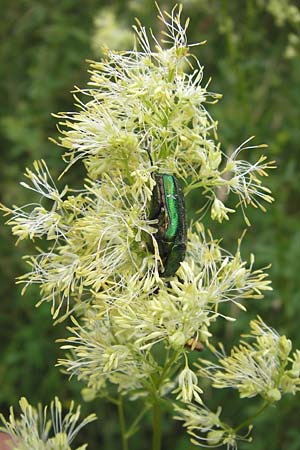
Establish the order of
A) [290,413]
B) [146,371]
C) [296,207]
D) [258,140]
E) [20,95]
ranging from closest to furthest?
[146,371], [290,413], [258,140], [296,207], [20,95]

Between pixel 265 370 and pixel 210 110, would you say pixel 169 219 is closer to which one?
pixel 265 370

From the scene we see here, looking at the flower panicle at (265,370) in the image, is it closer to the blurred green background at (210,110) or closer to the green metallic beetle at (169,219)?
the green metallic beetle at (169,219)

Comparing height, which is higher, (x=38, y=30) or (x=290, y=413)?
(x=38, y=30)

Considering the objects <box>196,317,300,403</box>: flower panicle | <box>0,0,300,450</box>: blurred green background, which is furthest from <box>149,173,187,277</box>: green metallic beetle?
<box>0,0,300,450</box>: blurred green background

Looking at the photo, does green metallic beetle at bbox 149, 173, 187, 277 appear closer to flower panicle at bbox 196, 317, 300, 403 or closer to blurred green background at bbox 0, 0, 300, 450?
flower panicle at bbox 196, 317, 300, 403

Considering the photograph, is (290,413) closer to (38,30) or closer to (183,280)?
(183,280)

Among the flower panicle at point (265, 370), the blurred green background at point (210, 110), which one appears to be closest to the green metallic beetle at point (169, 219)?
the flower panicle at point (265, 370)

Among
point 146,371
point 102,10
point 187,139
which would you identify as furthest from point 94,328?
point 102,10
